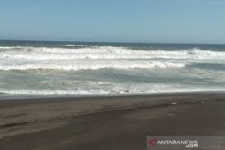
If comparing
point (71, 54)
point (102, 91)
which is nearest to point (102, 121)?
point (102, 91)

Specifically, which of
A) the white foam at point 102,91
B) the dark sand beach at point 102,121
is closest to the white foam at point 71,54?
the white foam at point 102,91

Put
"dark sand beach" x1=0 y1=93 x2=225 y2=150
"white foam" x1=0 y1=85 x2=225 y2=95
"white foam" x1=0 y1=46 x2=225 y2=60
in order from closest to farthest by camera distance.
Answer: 1. "dark sand beach" x1=0 y1=93 x2=225 y2=150
2. "white foam" x1=0 y1=85 x2=225 y2=95
3. "white foam" x1=0 y1=46 x2=225 y2=60

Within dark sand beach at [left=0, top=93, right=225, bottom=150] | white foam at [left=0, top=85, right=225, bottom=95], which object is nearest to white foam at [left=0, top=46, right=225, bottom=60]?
white foam at [left=0, top=85, right=225, bottom=95]

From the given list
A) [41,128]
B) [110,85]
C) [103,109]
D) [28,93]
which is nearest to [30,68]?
[110,85]

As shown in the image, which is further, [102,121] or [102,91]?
[102,91]

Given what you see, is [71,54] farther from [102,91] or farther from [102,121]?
[102,121]

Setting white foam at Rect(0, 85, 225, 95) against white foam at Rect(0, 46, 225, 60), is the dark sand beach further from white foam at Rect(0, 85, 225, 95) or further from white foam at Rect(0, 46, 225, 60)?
white foam at Rect(0, 46, 225, 60)

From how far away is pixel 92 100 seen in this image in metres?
11.2


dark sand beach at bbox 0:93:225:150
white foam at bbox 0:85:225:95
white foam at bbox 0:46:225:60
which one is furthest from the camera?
white foam at bbox 0:46:225:60

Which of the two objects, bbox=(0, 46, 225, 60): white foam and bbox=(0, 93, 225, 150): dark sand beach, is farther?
bbox=(0, 46, 225, 60): white foam

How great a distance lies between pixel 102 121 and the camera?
8.08 meters

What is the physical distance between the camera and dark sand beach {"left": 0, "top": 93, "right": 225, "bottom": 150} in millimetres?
6293

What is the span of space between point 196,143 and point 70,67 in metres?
16.5

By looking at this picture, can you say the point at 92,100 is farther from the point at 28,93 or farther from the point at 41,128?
the point at 41,128
